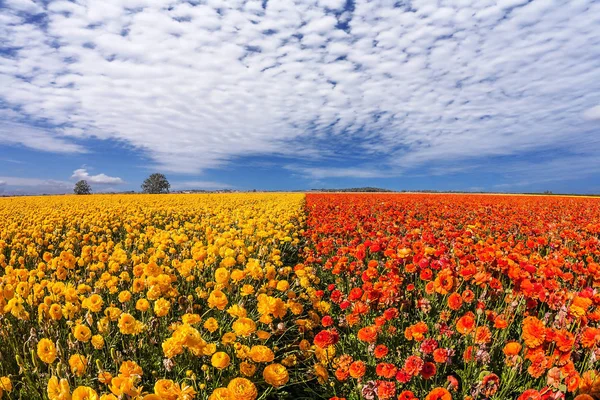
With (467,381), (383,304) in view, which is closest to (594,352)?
(467,381)

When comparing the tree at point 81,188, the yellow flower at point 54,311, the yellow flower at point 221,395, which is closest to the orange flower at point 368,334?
the yellow flower at point 221,395

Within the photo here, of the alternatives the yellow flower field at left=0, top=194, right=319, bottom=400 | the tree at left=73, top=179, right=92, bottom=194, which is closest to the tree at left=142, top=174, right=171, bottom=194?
the tree at left=73, top=179, right=92, bottom=194

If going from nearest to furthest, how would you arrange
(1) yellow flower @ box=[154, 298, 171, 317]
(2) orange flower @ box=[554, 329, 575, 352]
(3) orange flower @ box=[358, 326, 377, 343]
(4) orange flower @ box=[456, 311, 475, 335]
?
(2) orange flower @ box=[554, 329, 575, 352] → (4) orange flower @ box=[456, 311, 475, 335] → (3) orange flower @ box=[358, 326, 377, 343] → (1) yellow flower @ box=[154, 298, 171, 317]

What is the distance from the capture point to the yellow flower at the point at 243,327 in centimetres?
252

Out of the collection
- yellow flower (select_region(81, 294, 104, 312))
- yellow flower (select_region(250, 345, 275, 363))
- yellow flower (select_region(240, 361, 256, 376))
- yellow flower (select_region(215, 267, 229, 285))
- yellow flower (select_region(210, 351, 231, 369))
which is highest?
yellow flower (select_region(215, 267, 229, 285))

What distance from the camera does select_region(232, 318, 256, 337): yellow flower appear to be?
2523 millimetres

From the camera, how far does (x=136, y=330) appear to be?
277cm

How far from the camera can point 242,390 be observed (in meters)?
1.96

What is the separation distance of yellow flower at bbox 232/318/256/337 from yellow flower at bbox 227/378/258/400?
0.51 meters

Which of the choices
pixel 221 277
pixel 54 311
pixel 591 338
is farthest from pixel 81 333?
pixel 591 338

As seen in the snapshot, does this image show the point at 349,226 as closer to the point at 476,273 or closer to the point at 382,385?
the point at 476,273

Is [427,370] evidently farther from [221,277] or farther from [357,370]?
[221,277]

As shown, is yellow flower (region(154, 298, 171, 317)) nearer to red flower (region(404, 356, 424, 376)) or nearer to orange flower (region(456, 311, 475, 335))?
red flower (region(404, 356, 424, 376))

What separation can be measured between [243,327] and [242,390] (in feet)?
2.02
